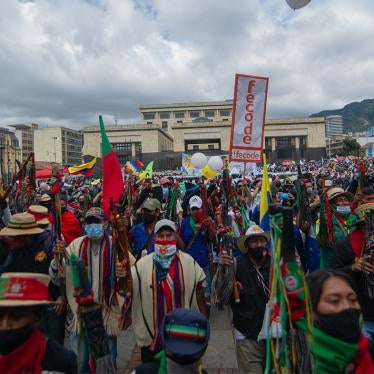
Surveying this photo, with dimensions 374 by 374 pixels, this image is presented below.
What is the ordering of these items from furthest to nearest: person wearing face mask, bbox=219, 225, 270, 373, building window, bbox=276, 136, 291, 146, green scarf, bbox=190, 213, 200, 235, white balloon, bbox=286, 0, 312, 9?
building window, bbox=276, 136, 291, 146 → white balloon, bbox=286, 0, 312, 9 → green scarf, bbox=190, 213, 200, 235 → person wearing face mask, bbox=219, 225, 270, 373

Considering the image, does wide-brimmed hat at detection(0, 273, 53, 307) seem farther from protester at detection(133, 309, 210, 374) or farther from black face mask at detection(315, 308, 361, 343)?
black face mask at detection(315, 308, 361, 343)

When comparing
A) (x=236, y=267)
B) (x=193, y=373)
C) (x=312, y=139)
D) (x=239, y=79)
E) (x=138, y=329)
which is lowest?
(x=138, y=329)

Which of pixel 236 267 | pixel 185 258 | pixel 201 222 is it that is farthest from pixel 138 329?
pixel 201 222

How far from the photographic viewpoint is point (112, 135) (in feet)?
235

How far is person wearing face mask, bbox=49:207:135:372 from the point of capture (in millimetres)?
3229

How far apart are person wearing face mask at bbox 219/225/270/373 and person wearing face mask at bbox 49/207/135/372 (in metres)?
1.01

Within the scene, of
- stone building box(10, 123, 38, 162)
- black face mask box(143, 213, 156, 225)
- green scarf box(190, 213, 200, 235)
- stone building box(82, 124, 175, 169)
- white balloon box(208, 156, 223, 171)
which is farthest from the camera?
stone building box(10, 123, 38, 162)

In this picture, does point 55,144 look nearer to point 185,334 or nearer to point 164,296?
point 164,296

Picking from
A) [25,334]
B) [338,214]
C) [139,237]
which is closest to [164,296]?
[25,334]

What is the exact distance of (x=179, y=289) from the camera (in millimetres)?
3066

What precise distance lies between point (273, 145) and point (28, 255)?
71.2 m

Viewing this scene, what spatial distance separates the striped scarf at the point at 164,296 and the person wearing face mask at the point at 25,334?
101 centimetres

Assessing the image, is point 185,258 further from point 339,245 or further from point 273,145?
point 273,145

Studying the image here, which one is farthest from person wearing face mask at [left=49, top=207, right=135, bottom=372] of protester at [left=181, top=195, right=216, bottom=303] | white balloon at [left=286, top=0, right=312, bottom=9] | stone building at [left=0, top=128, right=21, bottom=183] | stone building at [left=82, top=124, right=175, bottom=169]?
stone building at [left=82, top=124, right=175, bottom=169]
